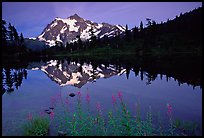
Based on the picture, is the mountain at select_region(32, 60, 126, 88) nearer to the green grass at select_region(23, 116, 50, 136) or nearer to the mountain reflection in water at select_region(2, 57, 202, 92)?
the mountain reflection in water at select_region(2, 57, 202, 92)

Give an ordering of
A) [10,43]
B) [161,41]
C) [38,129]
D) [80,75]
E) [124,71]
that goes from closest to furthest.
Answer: [38,129] → [80,75] → [124,71] → [10,43] → [161,41]

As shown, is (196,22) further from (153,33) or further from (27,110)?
(27,110)

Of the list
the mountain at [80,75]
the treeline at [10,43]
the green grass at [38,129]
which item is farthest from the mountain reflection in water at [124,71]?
the treeline at [10,43]

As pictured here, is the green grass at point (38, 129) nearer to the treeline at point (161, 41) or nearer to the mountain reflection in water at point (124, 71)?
the mountain reflection in water at point (124, 71)

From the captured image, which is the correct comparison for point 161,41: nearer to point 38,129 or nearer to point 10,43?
point 10,43

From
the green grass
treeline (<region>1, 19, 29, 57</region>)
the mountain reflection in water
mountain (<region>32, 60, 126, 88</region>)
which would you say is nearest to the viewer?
the green grass

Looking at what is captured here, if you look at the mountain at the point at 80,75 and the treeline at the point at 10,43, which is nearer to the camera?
the mountain at the point at 80,75

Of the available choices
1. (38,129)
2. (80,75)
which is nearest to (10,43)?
(80,75)

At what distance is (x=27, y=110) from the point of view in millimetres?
19359

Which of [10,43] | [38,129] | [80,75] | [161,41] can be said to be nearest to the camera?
[38,129]

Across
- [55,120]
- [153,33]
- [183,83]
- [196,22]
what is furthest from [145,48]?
[55,120]

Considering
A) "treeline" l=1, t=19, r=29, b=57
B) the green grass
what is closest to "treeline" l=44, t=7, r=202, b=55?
"treeline" l=1, t=19, r=29, b=57

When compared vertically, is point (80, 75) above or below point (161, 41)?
below

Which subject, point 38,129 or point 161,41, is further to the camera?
point 161,41
